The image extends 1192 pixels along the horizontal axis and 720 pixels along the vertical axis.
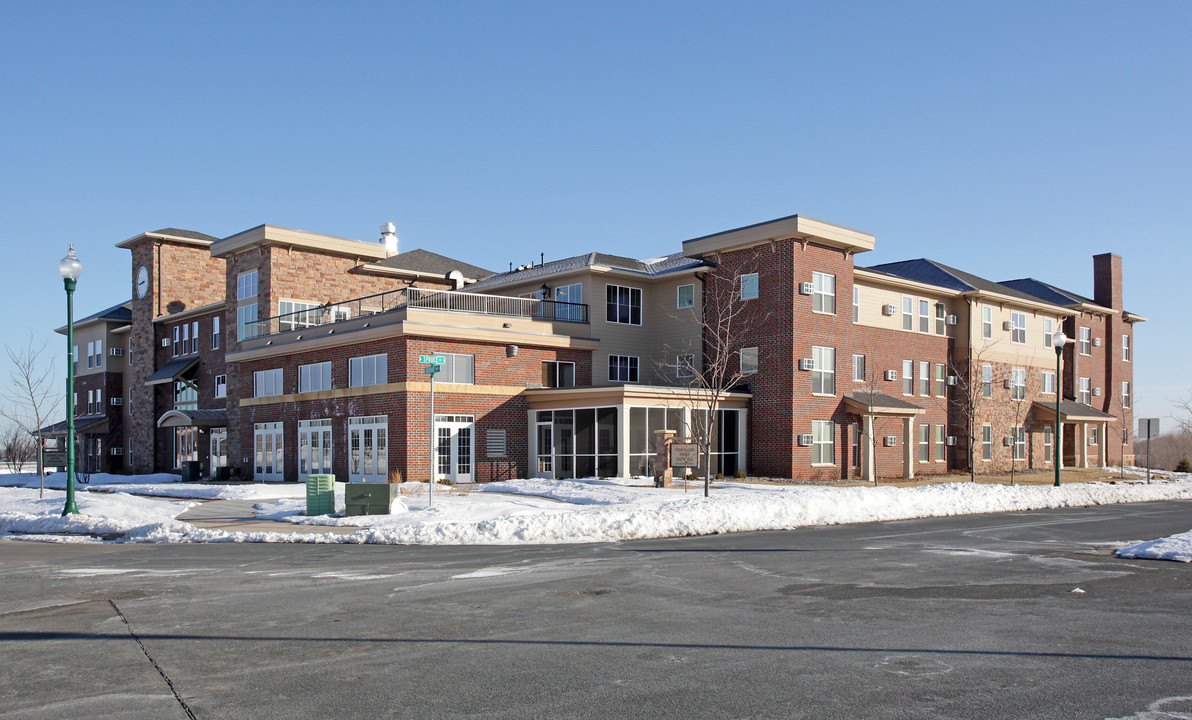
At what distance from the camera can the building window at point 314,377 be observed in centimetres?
3766

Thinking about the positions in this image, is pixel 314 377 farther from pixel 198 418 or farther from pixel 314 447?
pixel 198 418

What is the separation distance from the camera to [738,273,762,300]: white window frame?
1393 inches

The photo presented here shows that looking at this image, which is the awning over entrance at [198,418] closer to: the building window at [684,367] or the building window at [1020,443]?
the building window at [684,367]

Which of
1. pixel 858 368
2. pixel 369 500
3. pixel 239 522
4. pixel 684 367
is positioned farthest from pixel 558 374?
pixel 239 522

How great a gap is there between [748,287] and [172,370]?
31804 millimetres

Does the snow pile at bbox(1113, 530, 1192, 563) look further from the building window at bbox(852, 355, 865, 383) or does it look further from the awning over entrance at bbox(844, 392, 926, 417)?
the building window at bbox(852, 355, 865, 383)

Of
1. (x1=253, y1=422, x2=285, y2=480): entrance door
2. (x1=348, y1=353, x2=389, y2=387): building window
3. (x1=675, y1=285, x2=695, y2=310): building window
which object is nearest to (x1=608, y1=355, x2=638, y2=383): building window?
(x1=675, y1=285, x2=695, y2=310): building window

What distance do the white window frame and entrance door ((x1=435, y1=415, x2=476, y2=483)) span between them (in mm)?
11013

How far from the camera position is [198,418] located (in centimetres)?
4503

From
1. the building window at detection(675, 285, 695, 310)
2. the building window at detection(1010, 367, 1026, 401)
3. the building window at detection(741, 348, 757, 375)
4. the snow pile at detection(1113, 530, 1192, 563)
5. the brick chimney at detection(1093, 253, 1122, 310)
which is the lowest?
the snow pile at detection(1113, 530, 1192, 563)

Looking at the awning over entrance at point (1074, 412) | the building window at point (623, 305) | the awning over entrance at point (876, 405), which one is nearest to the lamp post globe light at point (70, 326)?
the building window at point (623, 305)

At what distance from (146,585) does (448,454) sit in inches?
833

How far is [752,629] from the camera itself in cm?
907

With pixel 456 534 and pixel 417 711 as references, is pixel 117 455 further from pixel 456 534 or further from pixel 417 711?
pixel 417 711
